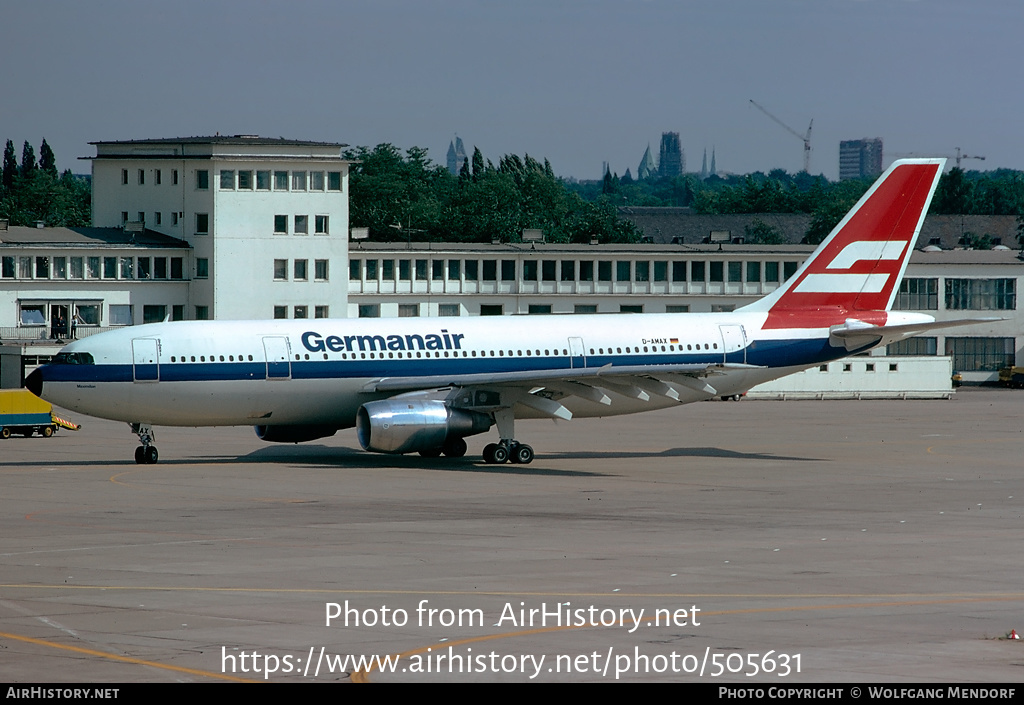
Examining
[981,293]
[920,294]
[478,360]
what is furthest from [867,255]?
[981,293]

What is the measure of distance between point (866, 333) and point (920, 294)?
2562 inches

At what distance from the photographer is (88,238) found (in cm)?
10250

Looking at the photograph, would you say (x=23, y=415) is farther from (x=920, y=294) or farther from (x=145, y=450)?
(x=920, y=294)

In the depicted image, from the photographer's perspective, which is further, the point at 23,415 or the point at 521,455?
the point at 23,415

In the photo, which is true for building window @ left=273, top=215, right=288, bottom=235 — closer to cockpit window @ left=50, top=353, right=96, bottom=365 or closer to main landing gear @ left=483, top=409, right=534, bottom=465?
cockpit window @ left=50, top=353, right=96, bottom=365

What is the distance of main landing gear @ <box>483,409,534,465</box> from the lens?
4878 cm

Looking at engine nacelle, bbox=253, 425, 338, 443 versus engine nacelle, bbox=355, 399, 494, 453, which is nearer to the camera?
engine nacelle, bbox=355, 399, 494, 453

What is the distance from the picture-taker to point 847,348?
54.1m

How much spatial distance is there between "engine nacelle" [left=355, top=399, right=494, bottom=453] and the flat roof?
191 feet

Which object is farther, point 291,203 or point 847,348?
point 291,203

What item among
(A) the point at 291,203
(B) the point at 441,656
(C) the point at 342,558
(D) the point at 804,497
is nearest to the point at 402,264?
(A) the point at 291,203

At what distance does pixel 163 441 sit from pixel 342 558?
32520 millimetres

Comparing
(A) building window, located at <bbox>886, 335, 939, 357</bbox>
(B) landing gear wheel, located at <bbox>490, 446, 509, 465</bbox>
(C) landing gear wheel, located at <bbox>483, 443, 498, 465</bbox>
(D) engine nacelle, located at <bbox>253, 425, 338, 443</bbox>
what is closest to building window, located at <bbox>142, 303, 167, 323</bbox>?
(D) engine nacelle, located at <bbox>253, 425, 338, 443</bbox>
